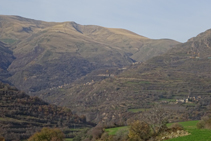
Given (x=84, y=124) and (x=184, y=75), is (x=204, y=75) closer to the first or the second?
(x=184, y=75)

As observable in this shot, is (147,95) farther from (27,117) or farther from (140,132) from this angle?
(140,132)

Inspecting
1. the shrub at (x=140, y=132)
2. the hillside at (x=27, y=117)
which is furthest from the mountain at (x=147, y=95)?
the shrub at (x=140, y=132)

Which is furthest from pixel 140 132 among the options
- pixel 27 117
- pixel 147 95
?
pixel 147 95

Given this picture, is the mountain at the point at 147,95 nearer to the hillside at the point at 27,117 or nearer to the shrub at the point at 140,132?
the hillside at the point at 27,117

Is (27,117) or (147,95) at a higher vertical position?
(147,95)

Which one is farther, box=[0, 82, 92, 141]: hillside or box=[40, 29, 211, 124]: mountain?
box=[40, 29, 211, 124]: mountain

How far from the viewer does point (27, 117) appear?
10762 centimetres

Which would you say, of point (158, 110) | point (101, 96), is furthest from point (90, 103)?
point (158, 110)

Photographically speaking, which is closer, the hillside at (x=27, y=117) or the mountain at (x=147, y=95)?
the hillside at (x=27, y=117)

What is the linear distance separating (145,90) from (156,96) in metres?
15.0

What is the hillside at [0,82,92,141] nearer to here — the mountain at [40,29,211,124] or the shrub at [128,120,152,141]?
the mountain at [40,29,211,124]

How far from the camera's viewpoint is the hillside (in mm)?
92625

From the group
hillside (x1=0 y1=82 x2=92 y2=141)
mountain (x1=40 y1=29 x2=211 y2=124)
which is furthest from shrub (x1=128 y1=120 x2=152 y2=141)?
mountain (x1=40 y1=29 x2=211 y2=124)

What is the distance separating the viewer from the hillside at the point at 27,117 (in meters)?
92.6
